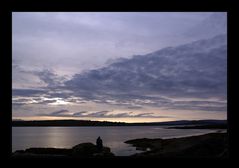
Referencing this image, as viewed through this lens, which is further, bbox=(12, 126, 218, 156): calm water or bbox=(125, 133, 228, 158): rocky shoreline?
bbox=(12, 126, 218, 156): calm water

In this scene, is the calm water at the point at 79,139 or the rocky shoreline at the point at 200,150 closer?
the rocky shoreline at the point at 200,150

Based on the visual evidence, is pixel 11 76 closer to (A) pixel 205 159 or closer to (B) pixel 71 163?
(B) pixel 71 163

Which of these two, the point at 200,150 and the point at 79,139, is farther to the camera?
the point at 79,139
